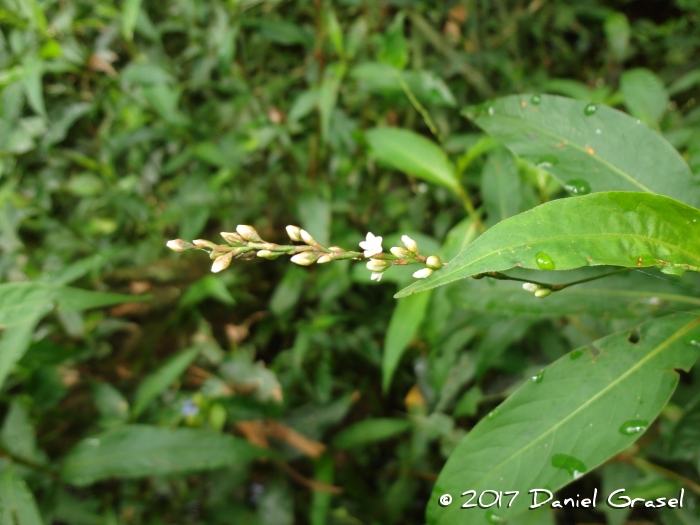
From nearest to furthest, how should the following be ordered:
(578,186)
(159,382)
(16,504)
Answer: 1. (578,186)
2. (16,504)
3. (159,382)

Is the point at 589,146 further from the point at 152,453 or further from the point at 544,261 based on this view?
the point at 152,453

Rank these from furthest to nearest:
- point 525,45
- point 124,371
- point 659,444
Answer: point 525,45
point 124,371
point 659,444

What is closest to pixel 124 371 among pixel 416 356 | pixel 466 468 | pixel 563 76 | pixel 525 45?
pixel 416 356

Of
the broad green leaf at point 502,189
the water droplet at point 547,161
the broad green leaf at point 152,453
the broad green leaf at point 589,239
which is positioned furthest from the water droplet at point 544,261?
the broad green leaf at point 152,453

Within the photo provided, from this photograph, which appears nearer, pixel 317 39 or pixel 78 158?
pixel 317 39

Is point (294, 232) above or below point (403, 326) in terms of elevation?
above

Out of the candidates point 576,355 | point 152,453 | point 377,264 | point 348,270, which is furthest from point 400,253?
point 348,270

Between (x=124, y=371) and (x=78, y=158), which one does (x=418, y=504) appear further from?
(x=78, y=158)
